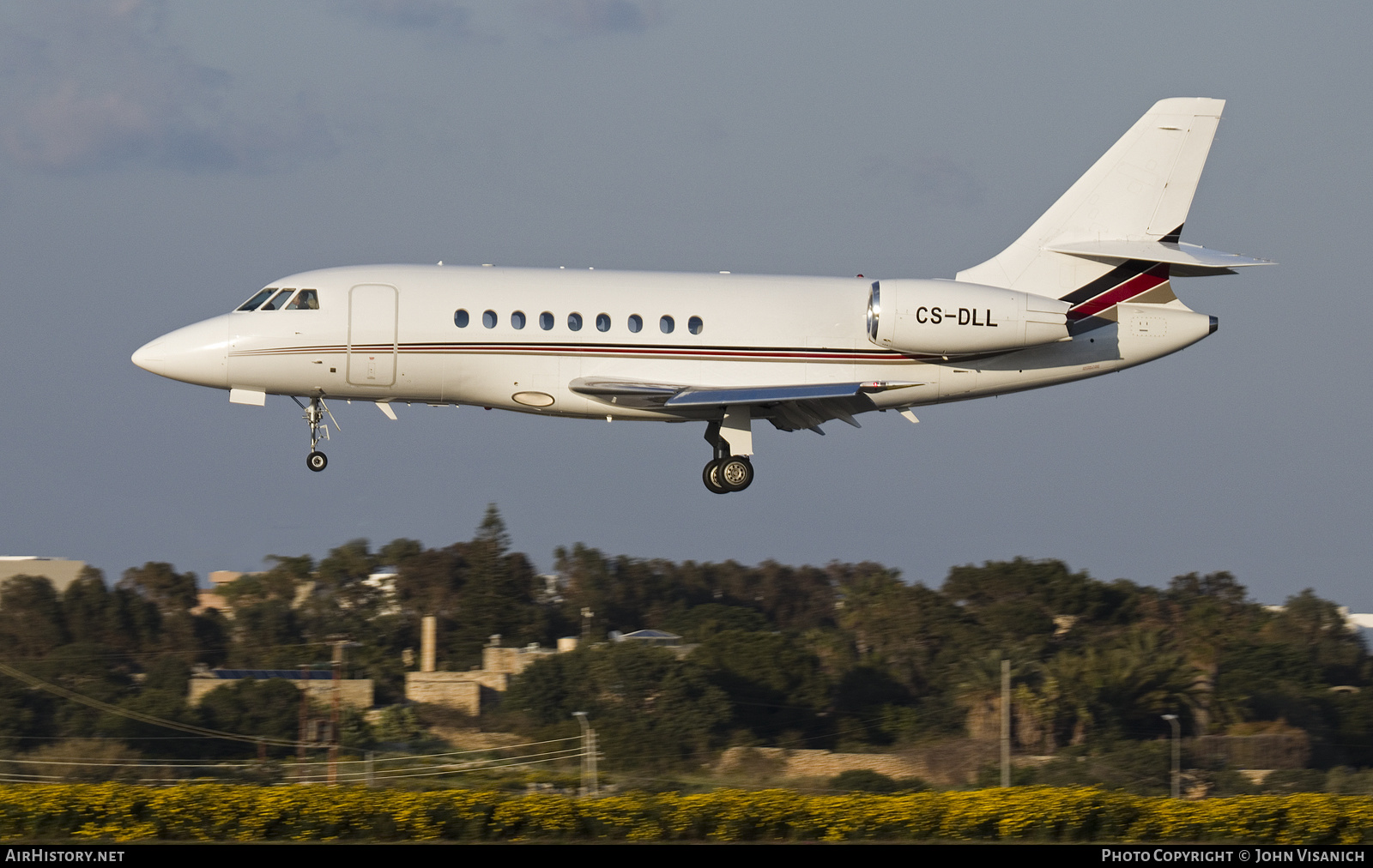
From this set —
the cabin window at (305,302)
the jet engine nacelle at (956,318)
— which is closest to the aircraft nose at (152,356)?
the cabin window at (305,302)

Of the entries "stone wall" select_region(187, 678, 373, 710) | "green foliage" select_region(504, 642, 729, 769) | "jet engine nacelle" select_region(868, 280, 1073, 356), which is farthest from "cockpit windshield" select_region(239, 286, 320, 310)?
"stone wall" select_region(187, 678, 373, 710)

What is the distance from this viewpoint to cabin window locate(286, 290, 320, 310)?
28.6 meters

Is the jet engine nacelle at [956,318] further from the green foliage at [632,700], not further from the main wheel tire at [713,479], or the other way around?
the green foliage at [632,700]

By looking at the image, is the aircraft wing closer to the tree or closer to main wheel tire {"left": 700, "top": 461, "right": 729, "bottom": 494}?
main wheel tire {"left": 700, "top": 461, "right": 729, "bottom": 494}

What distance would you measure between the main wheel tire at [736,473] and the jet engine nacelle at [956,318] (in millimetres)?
3393

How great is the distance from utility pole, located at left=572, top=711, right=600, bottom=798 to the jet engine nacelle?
9.88m

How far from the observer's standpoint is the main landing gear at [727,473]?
2969cm

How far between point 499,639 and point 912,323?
45630 millimetres

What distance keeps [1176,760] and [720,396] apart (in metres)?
21.5

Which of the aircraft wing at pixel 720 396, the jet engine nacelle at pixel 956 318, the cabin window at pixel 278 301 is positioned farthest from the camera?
the jet engine nacelle at pixel 956 318

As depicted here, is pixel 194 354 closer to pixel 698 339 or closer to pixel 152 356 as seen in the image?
pixel 152 356

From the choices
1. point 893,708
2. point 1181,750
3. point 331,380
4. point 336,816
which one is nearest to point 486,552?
point 893,708

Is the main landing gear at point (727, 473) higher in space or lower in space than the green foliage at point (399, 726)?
higher
